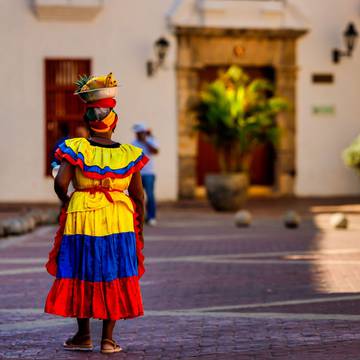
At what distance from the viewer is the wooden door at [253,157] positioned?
22.5 metres

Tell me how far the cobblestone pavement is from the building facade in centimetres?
731

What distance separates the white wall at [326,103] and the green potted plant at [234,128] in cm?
348

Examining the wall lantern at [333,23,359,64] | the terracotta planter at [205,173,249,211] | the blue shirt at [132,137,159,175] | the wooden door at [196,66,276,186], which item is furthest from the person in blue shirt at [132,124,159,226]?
the wall lantern at [333,23,359,64]

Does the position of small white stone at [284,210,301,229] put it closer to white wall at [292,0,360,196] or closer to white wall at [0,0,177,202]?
white wall at [0,0,177,202]

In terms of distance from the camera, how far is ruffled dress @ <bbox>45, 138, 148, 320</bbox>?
6.44 metres

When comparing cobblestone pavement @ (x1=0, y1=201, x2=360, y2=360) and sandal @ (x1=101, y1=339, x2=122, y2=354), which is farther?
cobblestone pavement @ (x1=0, y1=201, x2=360, y2=360)

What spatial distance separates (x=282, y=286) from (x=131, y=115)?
493 inches

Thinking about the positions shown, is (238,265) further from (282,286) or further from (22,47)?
(22,47)

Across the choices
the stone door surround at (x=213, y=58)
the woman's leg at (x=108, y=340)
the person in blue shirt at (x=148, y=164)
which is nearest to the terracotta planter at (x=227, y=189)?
→ the person in blue shirt at (x=148, y=164)

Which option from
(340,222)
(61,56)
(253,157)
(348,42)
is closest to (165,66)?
(61,56)

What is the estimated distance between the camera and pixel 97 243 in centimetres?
650

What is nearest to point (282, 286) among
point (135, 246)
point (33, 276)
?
point (33, 276)

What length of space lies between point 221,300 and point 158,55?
1326 cm

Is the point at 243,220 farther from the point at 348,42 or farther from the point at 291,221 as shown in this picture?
the point at 348,42
